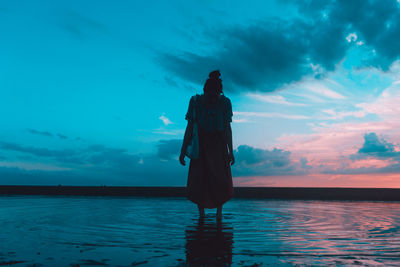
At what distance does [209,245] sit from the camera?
11.5 feet

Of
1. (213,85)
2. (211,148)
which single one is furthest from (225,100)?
(211,148)

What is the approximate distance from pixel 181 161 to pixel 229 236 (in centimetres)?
229

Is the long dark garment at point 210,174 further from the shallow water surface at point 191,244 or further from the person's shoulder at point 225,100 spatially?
the shallow water surface at point 191,244

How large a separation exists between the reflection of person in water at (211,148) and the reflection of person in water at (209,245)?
1.00m

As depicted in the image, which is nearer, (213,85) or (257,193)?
(213,85)

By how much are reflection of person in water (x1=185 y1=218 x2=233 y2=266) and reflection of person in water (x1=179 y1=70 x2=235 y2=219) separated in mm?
1001

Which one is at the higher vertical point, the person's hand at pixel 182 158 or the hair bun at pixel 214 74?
the hair bun at pixel 214 74

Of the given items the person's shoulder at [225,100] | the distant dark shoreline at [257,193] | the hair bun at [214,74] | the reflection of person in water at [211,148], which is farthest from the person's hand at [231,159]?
the distant dark shoreline at [257,193]

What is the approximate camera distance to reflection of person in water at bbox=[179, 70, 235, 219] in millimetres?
5961

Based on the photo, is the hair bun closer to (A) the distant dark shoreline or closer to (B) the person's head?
(B) the person's head

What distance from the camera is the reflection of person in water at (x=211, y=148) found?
5961 millimetres

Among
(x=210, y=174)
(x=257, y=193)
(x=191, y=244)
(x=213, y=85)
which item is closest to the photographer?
(x=191, y=244)

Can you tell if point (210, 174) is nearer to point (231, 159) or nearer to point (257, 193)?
point (231, 159)

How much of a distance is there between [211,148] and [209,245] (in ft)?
8.78
